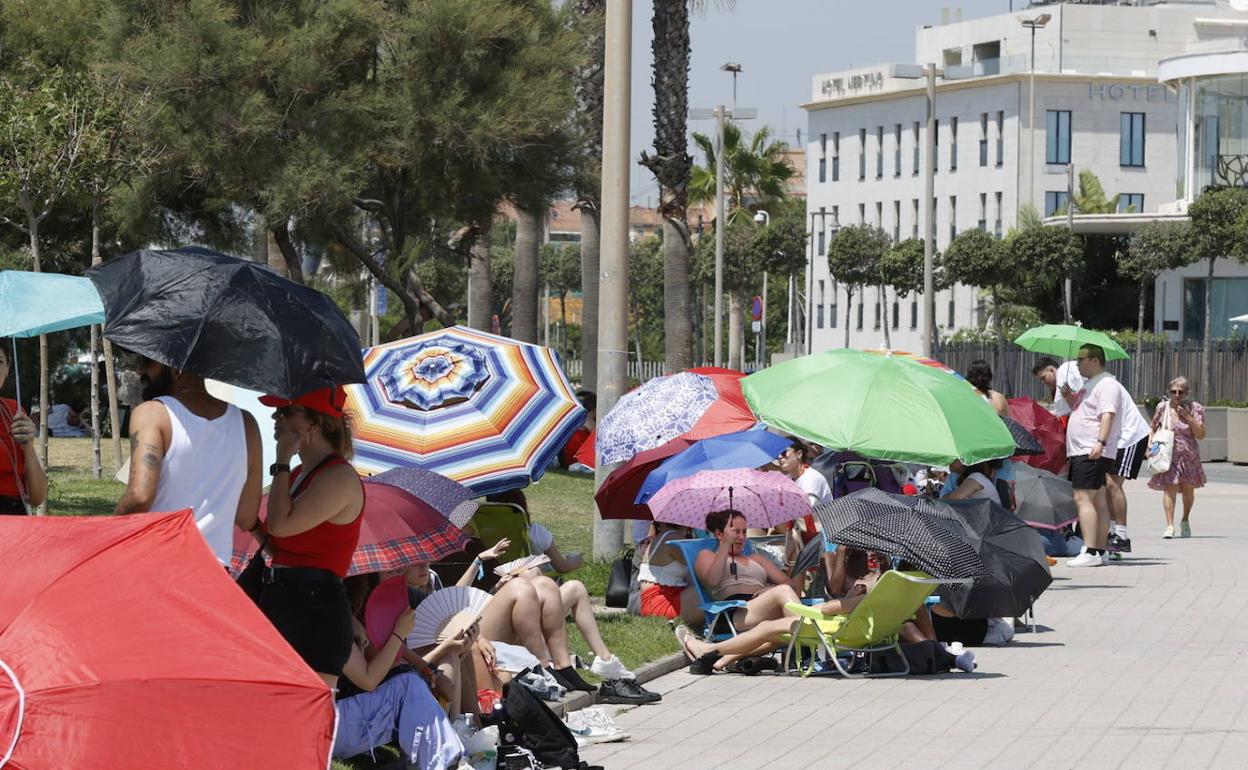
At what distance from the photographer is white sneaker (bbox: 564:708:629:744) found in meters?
9.05

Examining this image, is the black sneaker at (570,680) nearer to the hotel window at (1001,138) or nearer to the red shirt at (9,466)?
the red shirt at (9,466)

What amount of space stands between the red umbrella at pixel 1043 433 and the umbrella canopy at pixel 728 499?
6537 millimetres

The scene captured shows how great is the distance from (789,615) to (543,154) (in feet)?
58.1

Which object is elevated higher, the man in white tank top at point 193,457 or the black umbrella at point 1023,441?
the man in white tank top at point 193,457

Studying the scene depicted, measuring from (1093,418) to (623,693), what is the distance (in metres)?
8.80

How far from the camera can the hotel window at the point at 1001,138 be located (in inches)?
3524

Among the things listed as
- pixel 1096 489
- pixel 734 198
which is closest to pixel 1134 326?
pixel 734 198

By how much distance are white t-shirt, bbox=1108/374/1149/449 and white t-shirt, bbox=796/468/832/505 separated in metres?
4.92

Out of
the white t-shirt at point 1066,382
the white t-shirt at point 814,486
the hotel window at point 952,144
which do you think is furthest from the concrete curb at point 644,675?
the hotel window at point 952,144

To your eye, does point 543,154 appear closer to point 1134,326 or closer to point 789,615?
point 789,615

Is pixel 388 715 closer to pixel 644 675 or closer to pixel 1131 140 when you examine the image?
pixel 644 675

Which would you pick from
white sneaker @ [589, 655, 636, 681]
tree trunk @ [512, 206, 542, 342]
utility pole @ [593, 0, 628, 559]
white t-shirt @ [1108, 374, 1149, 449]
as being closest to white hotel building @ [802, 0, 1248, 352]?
tree trunk @ [512, 206, 542, 342]

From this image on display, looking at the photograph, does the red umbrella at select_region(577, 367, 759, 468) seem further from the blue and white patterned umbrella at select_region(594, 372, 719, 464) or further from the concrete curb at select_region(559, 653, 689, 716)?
the concrete curb at select_region(559, 653, 689, 716)

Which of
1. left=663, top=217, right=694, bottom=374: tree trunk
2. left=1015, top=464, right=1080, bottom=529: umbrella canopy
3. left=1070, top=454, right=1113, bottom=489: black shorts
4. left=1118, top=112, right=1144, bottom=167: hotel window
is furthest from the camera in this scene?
left=1118, top=112, right=1144, bottom=167: hotel window
